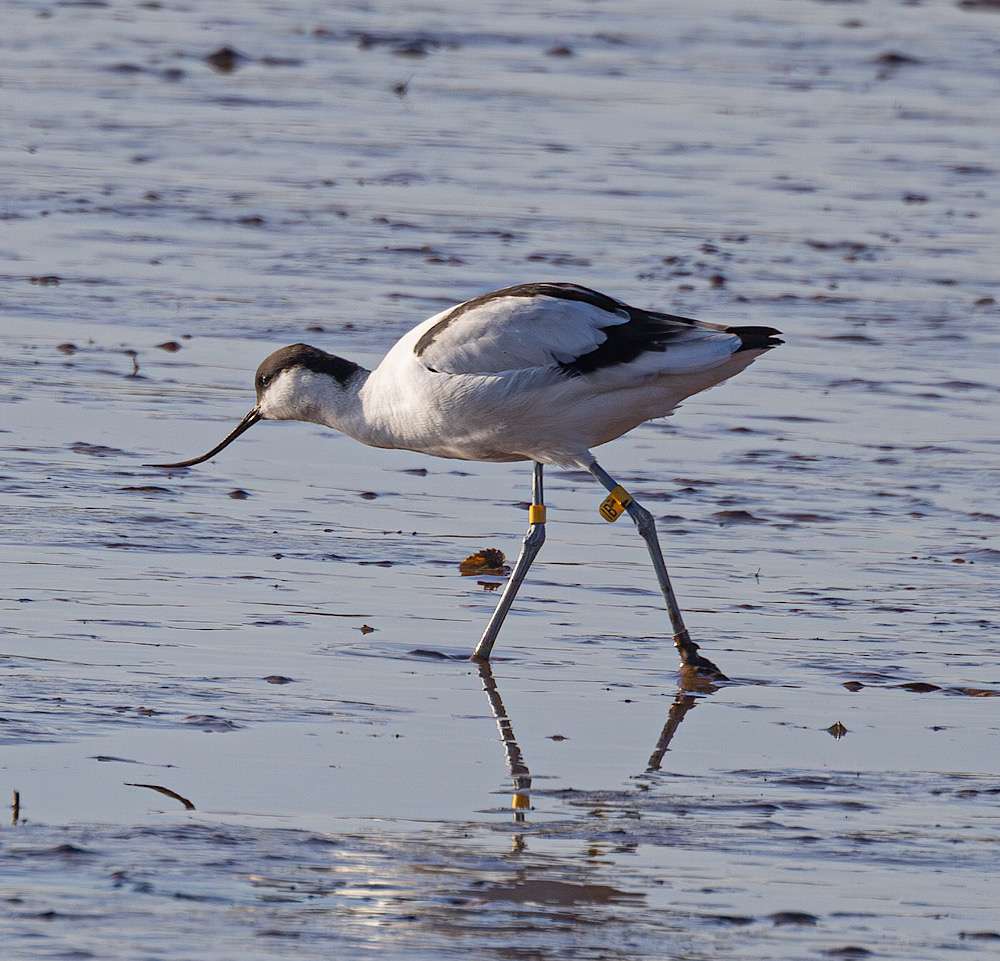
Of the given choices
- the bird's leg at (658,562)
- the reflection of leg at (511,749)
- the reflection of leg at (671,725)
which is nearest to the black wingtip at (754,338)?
the bird's leg at (658,562)

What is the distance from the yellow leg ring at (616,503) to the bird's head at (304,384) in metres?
0.95

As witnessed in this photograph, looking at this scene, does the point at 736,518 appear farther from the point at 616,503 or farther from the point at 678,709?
the point at 678,709

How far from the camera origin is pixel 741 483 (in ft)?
29.7

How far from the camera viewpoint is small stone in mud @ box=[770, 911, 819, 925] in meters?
4.75

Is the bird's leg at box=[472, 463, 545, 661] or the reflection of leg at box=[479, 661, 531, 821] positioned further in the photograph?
the bird's leg at box=[472, 463, 545, 661]

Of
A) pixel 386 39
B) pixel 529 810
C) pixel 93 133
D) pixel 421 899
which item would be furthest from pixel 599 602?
pixel 386 39

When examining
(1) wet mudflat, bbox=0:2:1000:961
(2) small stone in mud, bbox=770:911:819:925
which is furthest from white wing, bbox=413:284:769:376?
(2) small stone in mud, bbox=770:911:819:925

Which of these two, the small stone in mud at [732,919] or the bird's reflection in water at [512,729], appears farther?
the bird's reflection in water at [512,729]

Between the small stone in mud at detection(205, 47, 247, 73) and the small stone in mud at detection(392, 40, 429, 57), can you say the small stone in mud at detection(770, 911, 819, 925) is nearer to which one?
the small stone in mud at detection(205, 47, 247, 73)

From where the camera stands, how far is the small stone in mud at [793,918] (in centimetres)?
475

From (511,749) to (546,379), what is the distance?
4.91 ft

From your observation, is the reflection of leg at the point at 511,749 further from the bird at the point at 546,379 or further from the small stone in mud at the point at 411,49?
the small stone in mud at the point at 411,49

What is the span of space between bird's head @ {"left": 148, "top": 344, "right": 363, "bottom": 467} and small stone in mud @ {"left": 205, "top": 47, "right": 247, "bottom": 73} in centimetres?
1239

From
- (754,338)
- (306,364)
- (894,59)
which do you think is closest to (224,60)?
(894,59)
